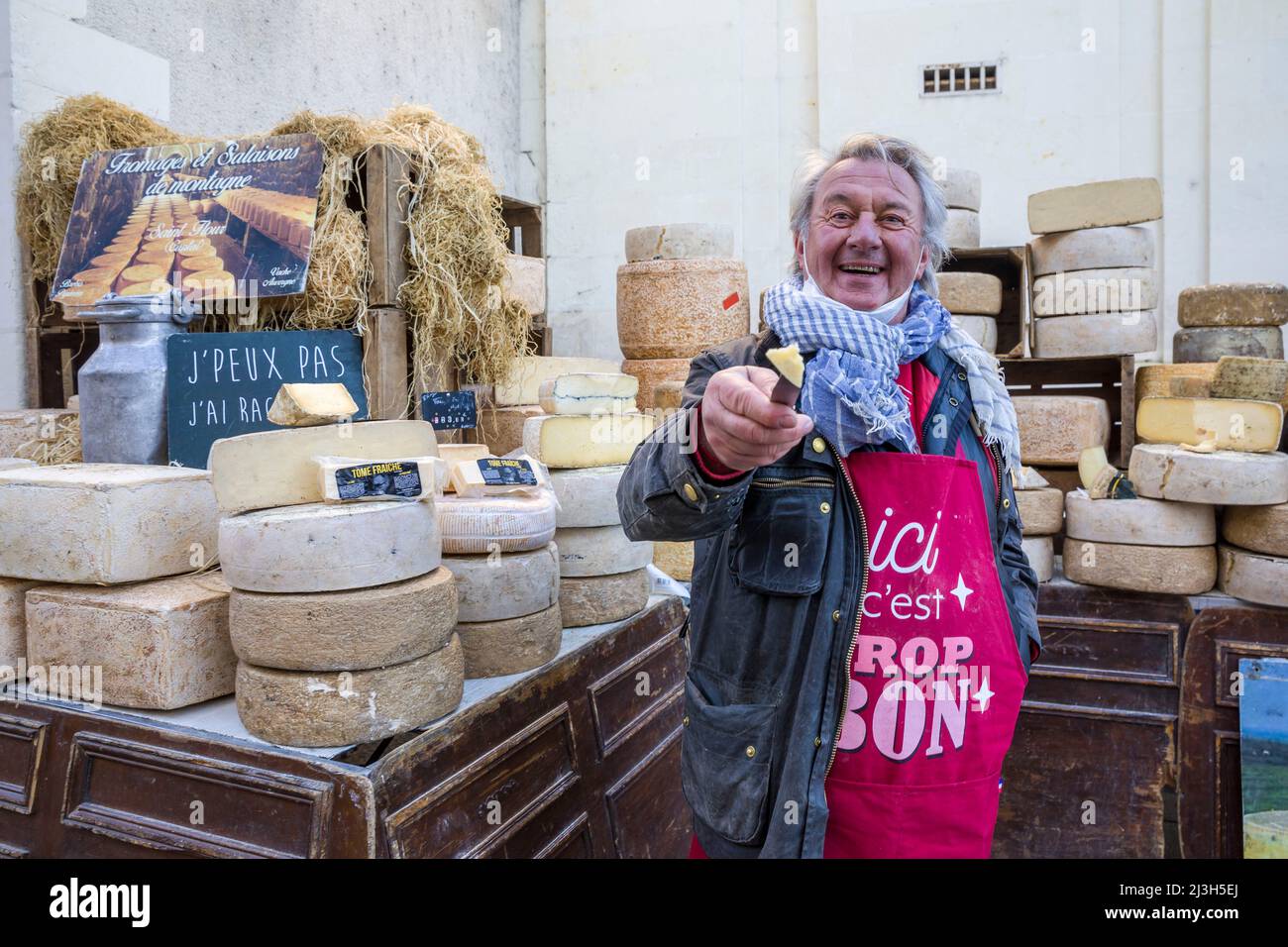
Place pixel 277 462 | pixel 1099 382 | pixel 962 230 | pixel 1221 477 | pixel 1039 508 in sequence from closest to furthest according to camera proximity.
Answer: pixel 277 462, pixel 1221 477, pixel 1039 508, pixel 1099 382, pixel 962 230

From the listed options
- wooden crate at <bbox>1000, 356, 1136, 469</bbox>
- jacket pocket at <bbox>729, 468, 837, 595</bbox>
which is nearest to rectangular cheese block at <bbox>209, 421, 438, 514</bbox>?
jacket pocket at <bbox>729, 468, 837, 595</bbox>

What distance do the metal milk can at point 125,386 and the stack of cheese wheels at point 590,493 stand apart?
1144 mm

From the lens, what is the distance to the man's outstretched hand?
1.16m

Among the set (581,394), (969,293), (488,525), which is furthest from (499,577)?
(969,293)

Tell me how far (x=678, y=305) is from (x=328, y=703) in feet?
11.6

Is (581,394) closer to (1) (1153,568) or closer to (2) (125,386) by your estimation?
(2) (125,386)

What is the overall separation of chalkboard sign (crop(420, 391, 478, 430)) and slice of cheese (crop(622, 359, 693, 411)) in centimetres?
198

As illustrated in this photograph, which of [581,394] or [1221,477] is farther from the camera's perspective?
[1221,477]

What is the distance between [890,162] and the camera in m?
1.75

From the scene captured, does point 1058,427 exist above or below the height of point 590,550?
above

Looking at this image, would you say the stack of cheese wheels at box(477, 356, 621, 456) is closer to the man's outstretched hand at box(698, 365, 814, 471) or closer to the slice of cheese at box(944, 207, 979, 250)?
the slice of cheese at box(944, 207, 979, 250)

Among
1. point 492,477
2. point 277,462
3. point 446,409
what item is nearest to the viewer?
point 277,462

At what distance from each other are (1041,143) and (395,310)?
6345 mm
